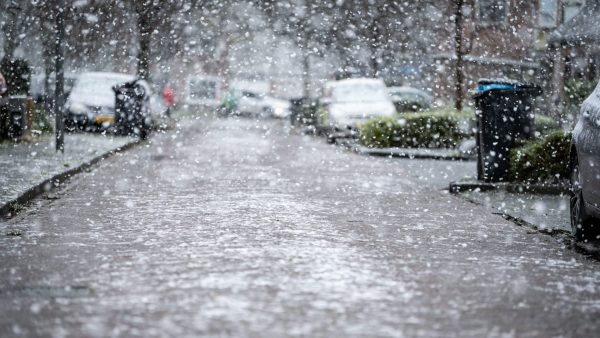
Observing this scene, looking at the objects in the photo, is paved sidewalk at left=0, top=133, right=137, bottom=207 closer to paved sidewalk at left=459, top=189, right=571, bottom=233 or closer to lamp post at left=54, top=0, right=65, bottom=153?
lamp post at left=54, top=0, right=65, bottom=153

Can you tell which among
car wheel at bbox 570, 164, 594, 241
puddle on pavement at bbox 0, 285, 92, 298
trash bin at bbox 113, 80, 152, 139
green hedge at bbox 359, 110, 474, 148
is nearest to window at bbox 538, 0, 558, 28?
green hedge at bbox 359, 110, 474, 148

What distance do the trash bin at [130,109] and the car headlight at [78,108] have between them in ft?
4.83

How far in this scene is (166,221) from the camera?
9430 millimetres

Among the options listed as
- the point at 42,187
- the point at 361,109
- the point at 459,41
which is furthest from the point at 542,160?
the point at 361,109

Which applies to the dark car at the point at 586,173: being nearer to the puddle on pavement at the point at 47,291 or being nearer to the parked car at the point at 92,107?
the puddle on pavement at the point at 47,291

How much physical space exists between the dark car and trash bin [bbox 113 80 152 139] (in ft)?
62.5

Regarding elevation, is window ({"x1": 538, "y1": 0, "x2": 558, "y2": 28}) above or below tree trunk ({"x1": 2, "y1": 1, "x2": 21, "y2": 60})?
above

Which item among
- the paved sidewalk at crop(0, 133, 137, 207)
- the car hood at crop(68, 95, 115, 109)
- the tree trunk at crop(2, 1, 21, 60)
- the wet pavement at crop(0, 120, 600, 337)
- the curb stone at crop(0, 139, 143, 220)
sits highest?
the tree trunk at crop(2, 1, 21, 60)

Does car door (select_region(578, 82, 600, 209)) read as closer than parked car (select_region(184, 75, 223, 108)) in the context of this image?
Yes

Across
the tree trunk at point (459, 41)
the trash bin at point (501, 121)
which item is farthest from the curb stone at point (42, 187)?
the tree trunk at point (459, 41)

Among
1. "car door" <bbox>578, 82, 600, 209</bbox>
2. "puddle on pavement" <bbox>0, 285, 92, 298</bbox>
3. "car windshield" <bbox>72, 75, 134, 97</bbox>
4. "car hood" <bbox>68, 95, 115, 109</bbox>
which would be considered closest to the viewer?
"puddle on pavement" <bbox>0, 285, 92, 298</bbox>

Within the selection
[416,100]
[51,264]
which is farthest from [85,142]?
[51,264]

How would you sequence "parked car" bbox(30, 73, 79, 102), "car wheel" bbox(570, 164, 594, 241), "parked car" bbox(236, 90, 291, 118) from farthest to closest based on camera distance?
"parked car" bbox(236, 90, 291, 118)
"parked car" bbox(30, 73, 79, 102)
"car wheel" bbox(570, 164, 594, 241)

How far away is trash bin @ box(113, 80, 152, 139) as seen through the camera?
26781 millimetres
